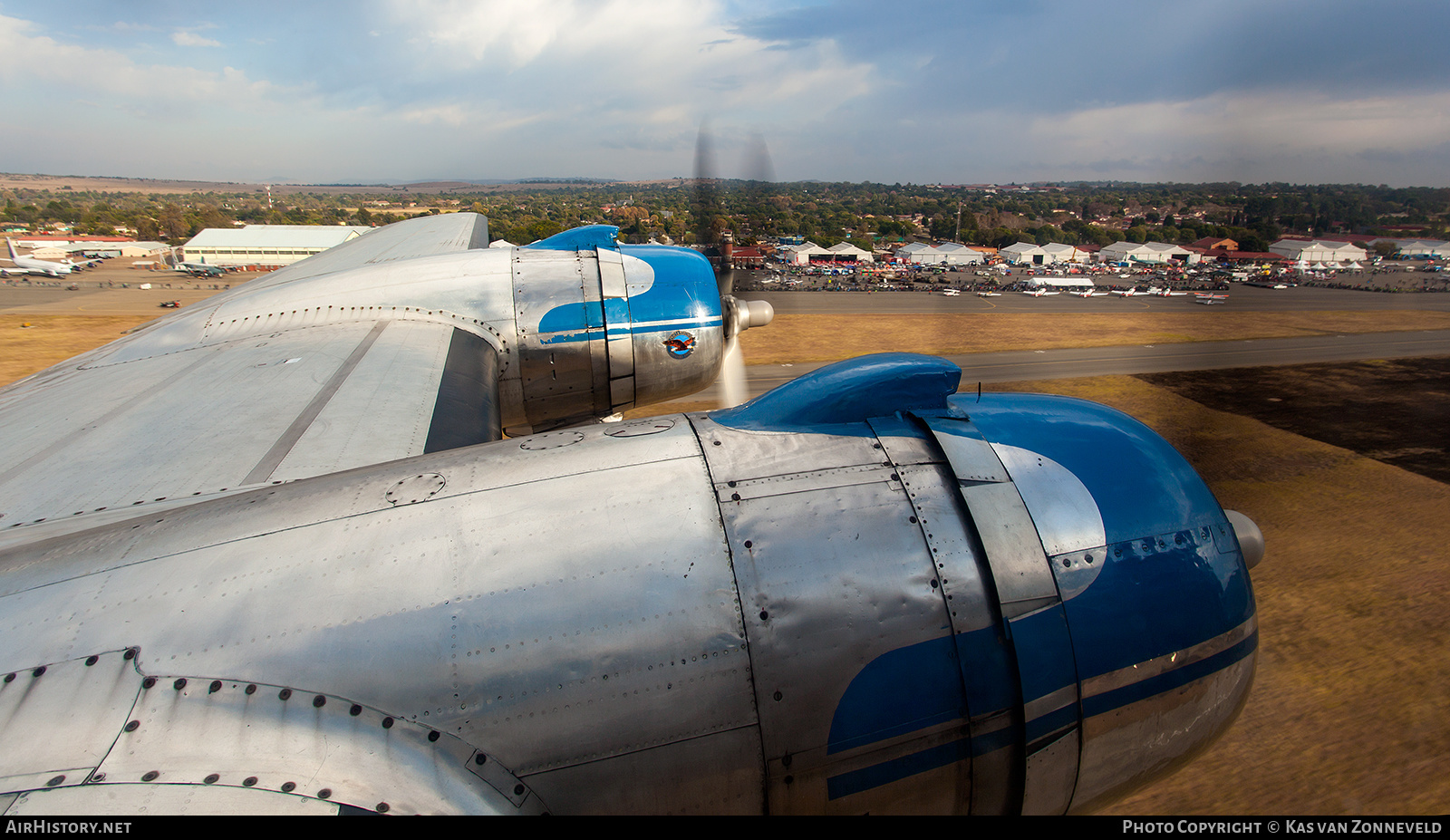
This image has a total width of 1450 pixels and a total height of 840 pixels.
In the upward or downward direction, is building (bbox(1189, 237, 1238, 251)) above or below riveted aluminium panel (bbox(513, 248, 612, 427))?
above

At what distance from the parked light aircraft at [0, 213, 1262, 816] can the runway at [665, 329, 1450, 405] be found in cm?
2148

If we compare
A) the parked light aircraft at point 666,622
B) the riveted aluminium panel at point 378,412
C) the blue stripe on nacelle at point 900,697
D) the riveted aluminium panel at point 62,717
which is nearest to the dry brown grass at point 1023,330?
the riveted aluminium panel at point 378,412

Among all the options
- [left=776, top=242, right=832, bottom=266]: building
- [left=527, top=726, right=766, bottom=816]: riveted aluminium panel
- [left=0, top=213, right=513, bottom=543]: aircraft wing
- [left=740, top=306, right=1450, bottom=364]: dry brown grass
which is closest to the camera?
[left=527, top=726, right=766, bottom=816]: riveted aluminium panel

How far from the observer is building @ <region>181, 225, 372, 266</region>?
70.7 meters

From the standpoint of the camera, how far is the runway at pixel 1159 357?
3023 cm

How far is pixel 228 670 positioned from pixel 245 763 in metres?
0.47

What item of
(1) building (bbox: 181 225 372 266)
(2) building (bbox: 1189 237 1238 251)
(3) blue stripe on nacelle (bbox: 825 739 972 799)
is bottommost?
(3) blue stripe on nacelle (bbox: 825 739 972 799)

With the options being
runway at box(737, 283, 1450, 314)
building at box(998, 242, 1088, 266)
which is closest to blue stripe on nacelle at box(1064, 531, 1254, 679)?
runway at box(737, 283, 1450, 314)

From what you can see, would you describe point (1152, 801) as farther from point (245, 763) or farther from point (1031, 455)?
point (245, 763)

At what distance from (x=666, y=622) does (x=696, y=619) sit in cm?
16

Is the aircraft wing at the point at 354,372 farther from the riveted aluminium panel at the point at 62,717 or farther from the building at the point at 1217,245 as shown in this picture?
the building at the point at 1217,245

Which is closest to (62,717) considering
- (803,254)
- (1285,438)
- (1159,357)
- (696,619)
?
(696,619)

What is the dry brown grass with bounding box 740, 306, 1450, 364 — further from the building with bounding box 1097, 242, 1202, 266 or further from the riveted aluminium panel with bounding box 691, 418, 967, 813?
the building with bounding box 1097, 242, 1202, 266

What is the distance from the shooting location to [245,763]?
2680 mm
